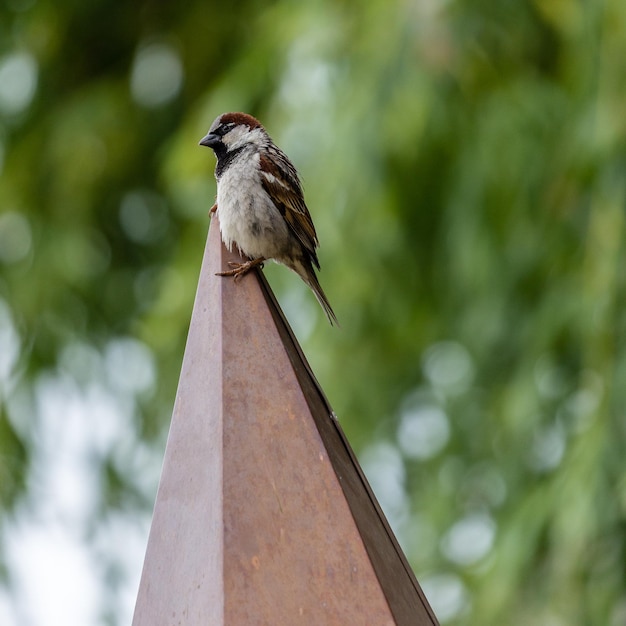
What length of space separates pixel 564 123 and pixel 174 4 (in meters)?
2.26

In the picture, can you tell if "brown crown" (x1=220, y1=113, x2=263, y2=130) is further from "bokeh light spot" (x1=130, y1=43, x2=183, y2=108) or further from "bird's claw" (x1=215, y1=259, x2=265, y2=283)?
"bokeh light spot" (x1=130, y1=43, x2=183, y2=108)

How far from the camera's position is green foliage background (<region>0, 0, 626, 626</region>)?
3.98 m

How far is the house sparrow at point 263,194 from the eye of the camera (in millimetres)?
3010

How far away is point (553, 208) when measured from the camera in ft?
14.6

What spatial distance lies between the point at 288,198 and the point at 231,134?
25cm

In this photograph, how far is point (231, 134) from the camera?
3221 mm

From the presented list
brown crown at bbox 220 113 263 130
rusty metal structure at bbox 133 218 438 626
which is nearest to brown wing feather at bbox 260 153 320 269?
brown crown at bbox 220 113 263 130

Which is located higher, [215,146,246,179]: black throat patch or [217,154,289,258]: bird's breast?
[215,146,246,179]: black throat patch

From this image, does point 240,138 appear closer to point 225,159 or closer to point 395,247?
point 225,159

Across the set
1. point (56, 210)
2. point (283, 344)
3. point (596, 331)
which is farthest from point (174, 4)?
point (283, 344)

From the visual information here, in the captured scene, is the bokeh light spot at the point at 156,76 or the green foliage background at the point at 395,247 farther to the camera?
the bokeh light spot at the point at 156,76

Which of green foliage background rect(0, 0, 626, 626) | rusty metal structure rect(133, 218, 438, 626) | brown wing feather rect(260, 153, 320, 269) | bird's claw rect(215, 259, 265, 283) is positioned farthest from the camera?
green foliage background rect(0, 0, 626, 626)

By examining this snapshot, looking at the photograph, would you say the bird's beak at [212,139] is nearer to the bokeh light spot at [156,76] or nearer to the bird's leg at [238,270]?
the bird's leg at [238,270]

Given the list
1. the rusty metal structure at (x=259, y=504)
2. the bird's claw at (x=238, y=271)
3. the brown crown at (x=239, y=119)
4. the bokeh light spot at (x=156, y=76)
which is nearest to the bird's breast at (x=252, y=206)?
the brown crown at (x=239, y=119)
